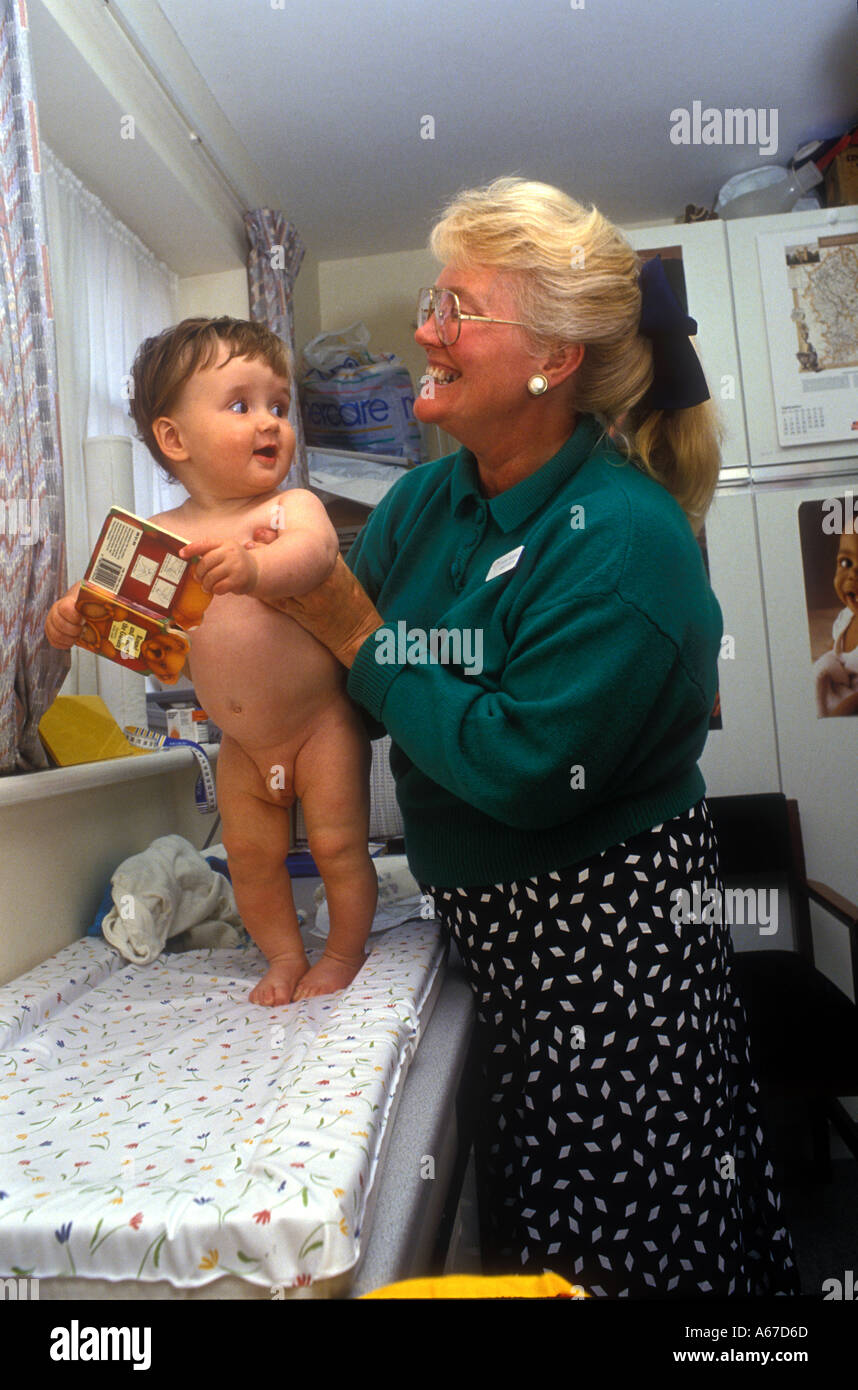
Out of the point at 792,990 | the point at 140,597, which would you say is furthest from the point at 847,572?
the point at 140,597

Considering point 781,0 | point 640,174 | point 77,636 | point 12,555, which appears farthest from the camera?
point 640,174

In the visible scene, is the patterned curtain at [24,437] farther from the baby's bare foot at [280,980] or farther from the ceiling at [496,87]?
the ceiling at [496,87]

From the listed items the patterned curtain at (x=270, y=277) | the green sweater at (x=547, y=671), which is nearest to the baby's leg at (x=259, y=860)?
the green sweater at (x=547, y=671)

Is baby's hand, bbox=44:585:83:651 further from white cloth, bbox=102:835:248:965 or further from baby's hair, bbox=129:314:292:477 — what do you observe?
white cloth, bbox=102:835:248:965

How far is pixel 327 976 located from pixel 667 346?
2.98 feet

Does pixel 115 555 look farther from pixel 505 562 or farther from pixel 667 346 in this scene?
pixel 667 346

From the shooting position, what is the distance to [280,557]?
108cm

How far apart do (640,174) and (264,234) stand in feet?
4.48

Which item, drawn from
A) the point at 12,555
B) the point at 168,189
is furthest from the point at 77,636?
the point at 168,189

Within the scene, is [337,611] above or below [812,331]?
below

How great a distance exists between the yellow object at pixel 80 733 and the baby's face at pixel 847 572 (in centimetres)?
211

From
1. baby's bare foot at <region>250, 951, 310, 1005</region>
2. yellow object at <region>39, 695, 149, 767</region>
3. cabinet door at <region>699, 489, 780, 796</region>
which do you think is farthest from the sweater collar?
cabinet door at <region>699, 489, 780, 796</region>
